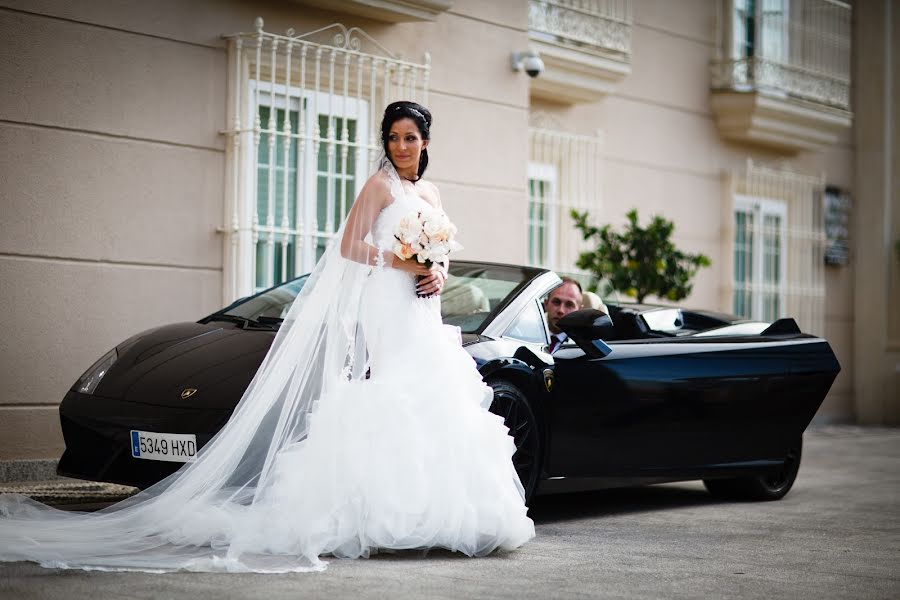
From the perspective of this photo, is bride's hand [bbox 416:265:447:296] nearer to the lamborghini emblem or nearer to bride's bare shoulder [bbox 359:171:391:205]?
bride's bare shoulder [bbox 359:171:391:205]

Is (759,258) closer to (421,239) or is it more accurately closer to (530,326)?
(530,326)

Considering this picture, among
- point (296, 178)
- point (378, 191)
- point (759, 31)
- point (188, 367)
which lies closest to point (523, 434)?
point (378, 191)

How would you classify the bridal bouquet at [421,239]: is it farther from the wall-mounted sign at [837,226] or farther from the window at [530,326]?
the wall-mounted sign at [837,226]

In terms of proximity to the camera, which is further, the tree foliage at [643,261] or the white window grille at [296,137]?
the tree foliage at [643,261]

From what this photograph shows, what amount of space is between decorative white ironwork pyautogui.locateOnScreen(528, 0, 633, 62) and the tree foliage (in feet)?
7.33

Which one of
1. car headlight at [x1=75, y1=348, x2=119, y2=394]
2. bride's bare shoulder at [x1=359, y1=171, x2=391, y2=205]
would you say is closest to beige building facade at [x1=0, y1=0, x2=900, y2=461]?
car headlight at [x1=75, y1=348, x2=119, y2=394]

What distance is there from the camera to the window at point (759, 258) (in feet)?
50.7

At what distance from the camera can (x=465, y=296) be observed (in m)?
6.64

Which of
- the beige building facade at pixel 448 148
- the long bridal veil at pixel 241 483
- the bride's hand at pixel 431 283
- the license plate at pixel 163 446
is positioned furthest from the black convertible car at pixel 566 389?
the beige building facade at pixel 448 148

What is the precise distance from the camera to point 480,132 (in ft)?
36.6

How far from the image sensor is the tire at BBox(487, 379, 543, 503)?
20.0ft

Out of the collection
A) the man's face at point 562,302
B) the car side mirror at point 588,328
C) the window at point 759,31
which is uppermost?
the window at point 759,31

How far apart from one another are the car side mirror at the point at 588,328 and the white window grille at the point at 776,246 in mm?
8718

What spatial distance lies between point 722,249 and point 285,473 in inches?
418
